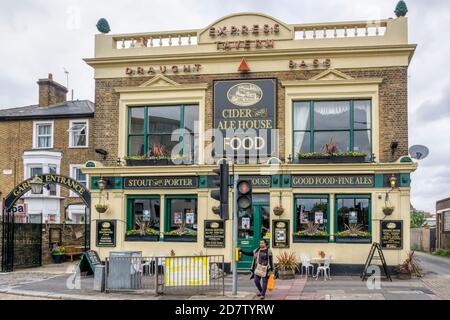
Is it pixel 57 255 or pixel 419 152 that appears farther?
pixel 57 255

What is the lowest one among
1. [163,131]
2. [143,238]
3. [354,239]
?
[143,238]

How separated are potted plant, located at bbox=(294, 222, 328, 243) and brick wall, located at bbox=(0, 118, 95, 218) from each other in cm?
1504

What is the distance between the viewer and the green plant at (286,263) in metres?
19.4

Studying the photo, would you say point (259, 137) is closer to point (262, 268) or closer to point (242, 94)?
point (242, 94)

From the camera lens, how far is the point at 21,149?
105 ft

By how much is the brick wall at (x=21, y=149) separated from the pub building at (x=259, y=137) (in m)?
10.0

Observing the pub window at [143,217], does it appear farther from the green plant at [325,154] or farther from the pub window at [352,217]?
the pub window at [352,217]

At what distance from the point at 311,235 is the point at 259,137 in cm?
388

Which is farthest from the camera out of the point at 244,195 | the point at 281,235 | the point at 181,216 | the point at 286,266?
the point at 181,216

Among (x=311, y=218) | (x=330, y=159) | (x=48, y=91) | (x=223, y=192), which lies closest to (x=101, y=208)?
(x=311, y=218)

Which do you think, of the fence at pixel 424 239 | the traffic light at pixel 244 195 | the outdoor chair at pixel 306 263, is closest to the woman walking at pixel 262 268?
the traffic light at pixel 244 195
